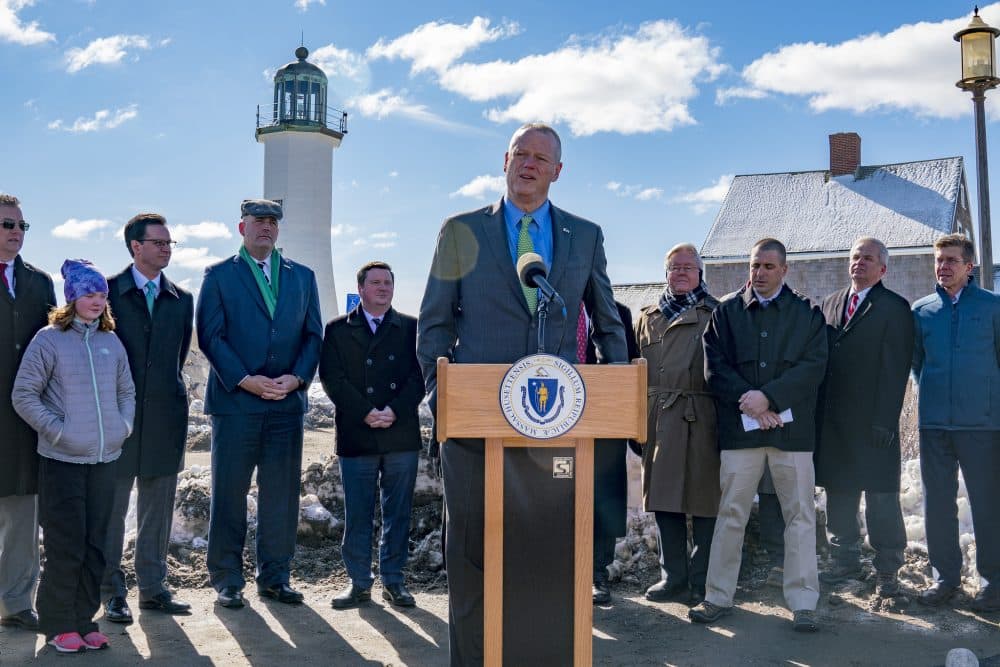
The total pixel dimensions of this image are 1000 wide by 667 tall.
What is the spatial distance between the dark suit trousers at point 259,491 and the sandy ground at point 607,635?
24 cm

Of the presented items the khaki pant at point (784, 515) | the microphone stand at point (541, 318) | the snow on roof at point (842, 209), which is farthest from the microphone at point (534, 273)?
the snow on roof at point (842, 209)

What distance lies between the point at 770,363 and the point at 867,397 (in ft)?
2.74

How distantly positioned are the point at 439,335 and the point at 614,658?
2.18m

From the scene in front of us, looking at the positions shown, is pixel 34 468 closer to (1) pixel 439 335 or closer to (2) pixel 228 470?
(2) pixel 228 470

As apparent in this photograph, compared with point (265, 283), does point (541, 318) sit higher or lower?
lower

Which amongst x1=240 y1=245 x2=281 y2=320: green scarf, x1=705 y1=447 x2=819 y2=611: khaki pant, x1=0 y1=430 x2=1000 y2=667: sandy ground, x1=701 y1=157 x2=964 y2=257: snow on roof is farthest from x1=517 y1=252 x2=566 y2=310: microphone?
x1=701 y1=157 x2=964 y2=257: snow on roof

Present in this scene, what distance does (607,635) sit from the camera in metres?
5.14

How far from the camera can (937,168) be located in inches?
1089

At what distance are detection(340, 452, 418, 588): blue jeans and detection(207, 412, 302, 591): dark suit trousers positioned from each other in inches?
13.8

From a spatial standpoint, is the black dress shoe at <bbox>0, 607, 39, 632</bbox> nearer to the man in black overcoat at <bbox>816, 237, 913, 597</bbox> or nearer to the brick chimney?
the man in black overcoat at <bbox>816, 237, 913, 597</bbox>

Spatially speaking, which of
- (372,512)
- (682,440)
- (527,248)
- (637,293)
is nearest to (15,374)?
(372,512)

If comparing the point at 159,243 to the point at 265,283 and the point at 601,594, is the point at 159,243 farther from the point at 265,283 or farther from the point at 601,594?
the point at 601,594

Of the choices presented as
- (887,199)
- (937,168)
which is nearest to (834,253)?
(887,199)

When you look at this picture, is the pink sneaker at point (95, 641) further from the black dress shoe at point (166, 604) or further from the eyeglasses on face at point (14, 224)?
the eyeglasses on face at point (14, 224)
